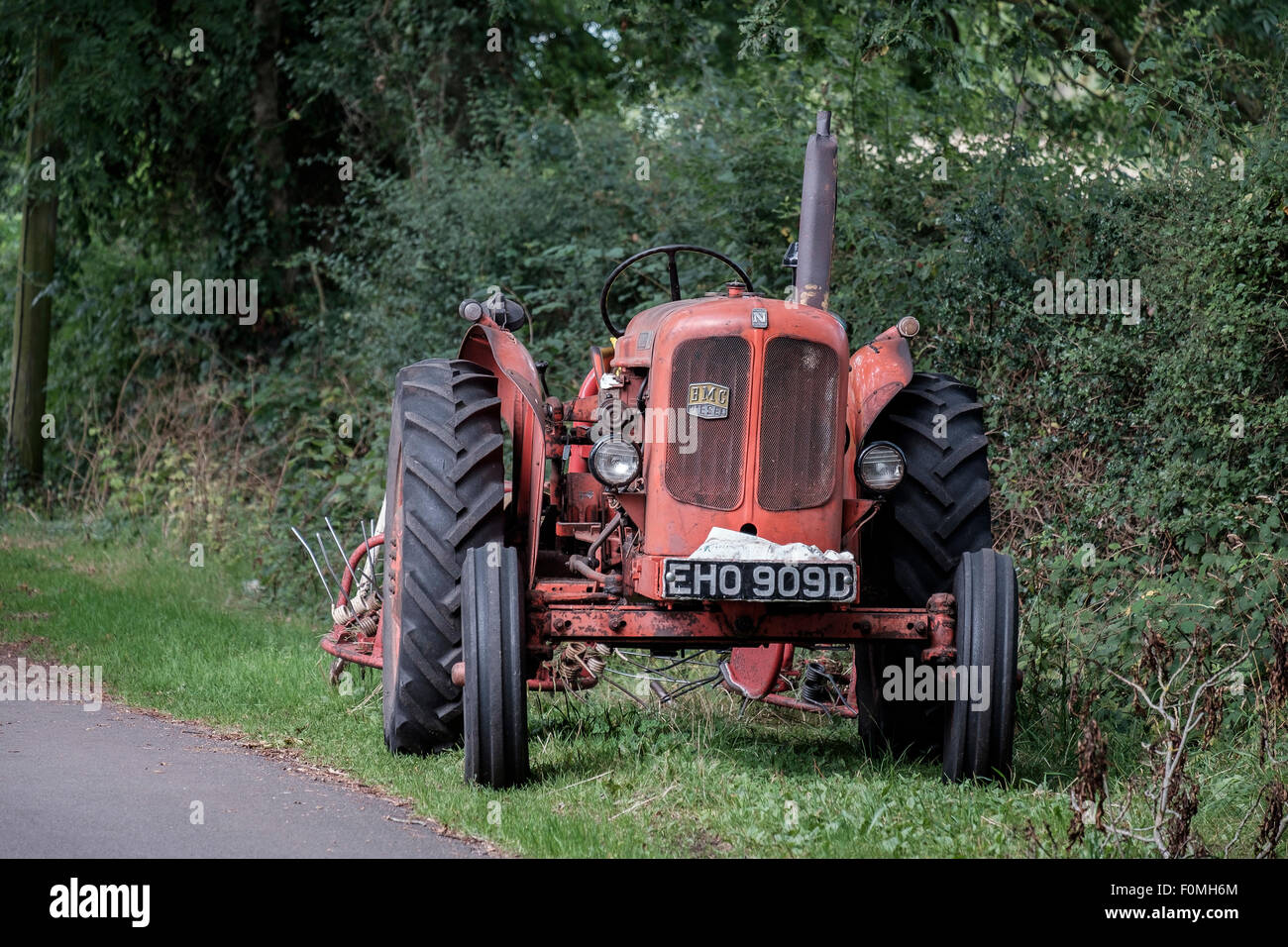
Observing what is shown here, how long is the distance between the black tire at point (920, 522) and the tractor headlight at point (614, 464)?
116cm

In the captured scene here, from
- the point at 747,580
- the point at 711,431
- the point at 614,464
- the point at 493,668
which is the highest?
the point at 711,431

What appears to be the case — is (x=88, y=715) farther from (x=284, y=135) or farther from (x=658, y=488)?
(x=284, y=135)

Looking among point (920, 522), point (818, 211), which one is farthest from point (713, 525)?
point (818, 211)

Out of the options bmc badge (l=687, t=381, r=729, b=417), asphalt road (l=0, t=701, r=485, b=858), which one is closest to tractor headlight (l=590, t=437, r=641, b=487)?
bmc badge (l=687, t=381, r=729, b=417)

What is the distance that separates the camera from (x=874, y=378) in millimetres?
6590

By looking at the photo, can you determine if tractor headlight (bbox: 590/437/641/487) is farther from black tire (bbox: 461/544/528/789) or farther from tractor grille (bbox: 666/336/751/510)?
black tire (bbox: 461/544/528/789)

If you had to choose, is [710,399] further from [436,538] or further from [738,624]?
[436,538]

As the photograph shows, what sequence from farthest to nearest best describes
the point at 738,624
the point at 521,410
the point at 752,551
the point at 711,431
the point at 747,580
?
the point at 521,410 → the point at 711,431 → the point at 738,624 → the point at 752,551 → the point at 747,580

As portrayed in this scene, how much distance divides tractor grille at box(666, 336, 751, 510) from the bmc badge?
0.02m

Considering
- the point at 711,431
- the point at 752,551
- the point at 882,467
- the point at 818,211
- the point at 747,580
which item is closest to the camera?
the point at 747,580

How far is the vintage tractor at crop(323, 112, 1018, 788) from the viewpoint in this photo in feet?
18.7

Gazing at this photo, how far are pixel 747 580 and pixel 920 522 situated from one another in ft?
4.13

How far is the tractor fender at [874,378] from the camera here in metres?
6.44

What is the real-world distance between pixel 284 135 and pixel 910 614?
12460mm
